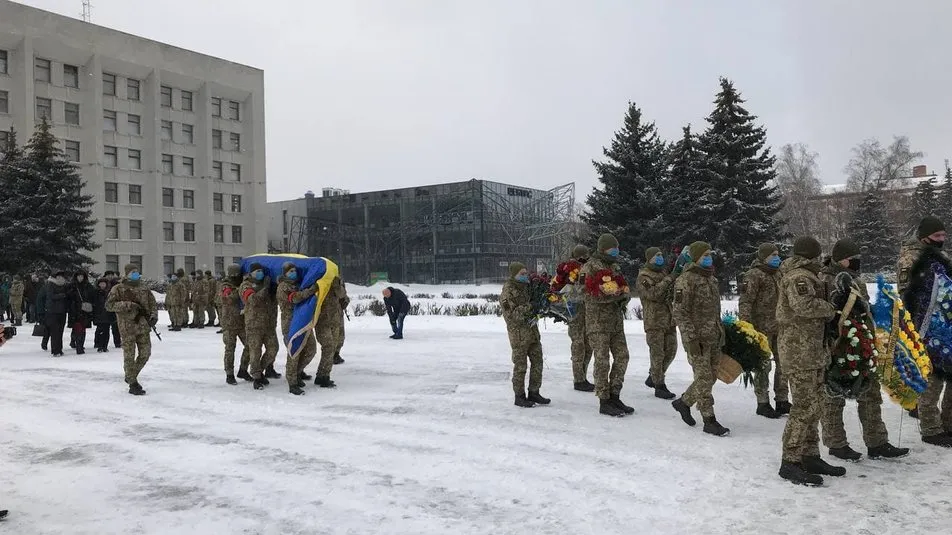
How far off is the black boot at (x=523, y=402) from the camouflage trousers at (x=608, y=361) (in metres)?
0.89

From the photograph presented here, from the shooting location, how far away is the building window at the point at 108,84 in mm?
51875

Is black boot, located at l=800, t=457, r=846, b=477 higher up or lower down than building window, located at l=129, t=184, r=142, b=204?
lower down

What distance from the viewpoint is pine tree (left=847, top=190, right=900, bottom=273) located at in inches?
1630

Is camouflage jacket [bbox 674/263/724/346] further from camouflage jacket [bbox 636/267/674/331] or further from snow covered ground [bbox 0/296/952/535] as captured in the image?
camouflage jacket [bbox 636/267/674/331]

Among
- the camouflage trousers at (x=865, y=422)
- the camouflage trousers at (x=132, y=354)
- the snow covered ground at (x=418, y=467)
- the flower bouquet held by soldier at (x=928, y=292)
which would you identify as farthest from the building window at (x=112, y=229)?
the flower bouquet held by soldier at (x=928, y=292)

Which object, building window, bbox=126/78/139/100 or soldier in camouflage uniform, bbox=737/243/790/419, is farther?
building window, bbox=126/78/139/100

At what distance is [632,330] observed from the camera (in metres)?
17.0

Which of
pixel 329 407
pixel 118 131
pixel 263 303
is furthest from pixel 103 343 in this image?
pixel 118 131

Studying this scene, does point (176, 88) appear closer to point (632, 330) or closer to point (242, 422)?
point (632, 330)

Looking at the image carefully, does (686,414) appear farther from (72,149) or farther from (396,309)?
(72,149)

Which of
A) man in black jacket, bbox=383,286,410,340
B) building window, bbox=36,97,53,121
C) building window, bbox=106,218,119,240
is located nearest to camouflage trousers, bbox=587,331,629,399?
man in black jacket, bbox=383,286,410,340

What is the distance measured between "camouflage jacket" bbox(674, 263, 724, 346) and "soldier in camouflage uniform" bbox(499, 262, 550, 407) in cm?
181

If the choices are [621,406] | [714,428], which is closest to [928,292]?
[714,428]

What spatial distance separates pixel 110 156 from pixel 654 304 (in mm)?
54443
